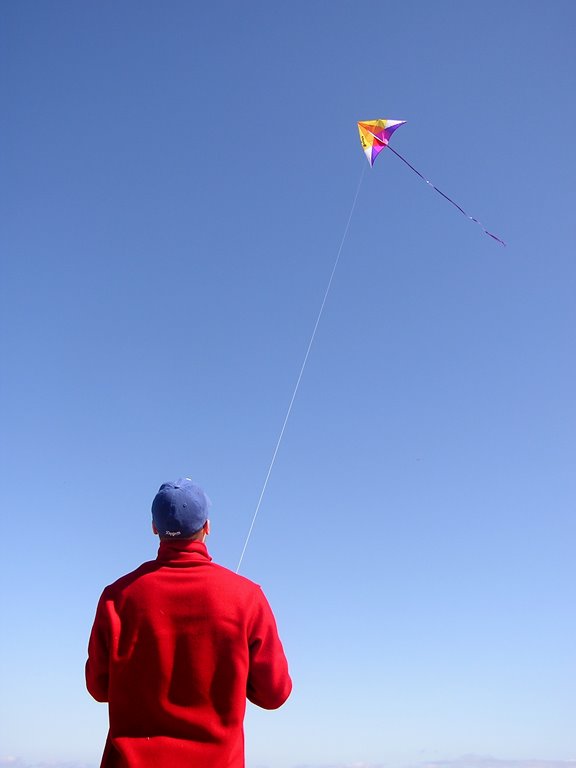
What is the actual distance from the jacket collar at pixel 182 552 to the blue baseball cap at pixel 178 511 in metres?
0.03

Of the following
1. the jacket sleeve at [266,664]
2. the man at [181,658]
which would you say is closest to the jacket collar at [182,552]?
the man at [181,658]

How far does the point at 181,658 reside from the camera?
2.25 meters

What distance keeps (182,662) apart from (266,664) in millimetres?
297

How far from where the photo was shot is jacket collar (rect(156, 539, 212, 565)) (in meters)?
2.45

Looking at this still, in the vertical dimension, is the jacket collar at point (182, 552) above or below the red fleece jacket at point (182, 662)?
above

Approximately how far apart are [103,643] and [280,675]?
1.98 ft

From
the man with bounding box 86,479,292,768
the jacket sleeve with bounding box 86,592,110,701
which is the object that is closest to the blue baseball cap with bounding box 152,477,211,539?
the man with bounding box 86,479,292,768

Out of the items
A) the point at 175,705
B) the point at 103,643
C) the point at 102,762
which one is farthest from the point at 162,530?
the point at 102,762

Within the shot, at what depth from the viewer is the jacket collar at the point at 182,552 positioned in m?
2.45

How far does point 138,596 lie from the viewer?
2348mm

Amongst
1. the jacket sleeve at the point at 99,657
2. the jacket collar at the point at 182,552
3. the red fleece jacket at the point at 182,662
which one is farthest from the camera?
the jacket collar at the point at 182,552

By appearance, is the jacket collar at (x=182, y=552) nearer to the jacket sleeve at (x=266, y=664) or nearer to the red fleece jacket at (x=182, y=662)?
the red fleece jacket at (x=182, y=662)

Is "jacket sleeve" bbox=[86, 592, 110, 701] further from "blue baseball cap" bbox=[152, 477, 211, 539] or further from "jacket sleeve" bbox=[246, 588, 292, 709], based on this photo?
"jacket sleeve" bbox=[246, 588, 292, 709]

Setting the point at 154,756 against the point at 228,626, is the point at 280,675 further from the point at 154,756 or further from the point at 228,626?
the point at 154,756
